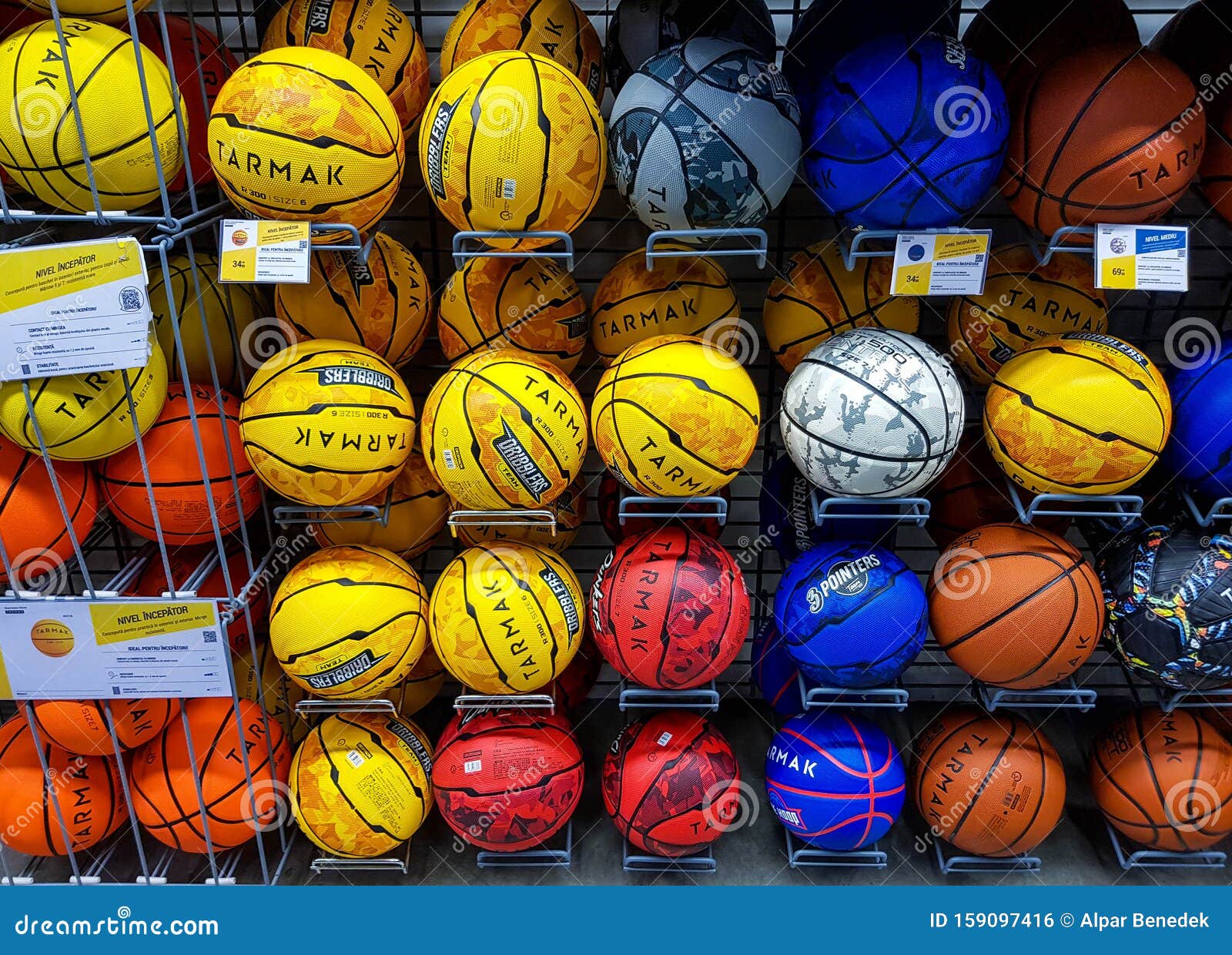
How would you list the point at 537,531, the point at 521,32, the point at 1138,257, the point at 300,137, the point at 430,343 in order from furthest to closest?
the point at 430,343, the point at 537,531, the point at 521,32, the point at 1138,257, the point at 300,137

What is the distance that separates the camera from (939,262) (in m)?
1.85

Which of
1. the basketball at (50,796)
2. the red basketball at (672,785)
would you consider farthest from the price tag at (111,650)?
the red basketball at (672,785)

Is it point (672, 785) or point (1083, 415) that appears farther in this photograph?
point (672, 785)

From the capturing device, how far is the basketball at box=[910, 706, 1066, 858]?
2.19m

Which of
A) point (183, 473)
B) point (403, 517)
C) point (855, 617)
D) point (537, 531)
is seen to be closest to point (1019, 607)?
point (855, 617)

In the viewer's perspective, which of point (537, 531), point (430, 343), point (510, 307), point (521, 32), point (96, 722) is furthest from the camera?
point (430, 343)

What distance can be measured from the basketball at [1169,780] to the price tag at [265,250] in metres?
2.47

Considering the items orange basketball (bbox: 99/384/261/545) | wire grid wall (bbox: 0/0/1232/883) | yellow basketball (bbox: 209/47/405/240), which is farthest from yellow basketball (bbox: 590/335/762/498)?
orange basketball (bbox: 99/384/261/545)

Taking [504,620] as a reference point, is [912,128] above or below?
above

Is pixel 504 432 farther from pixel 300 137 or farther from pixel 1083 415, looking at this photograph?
pixel 1083 415

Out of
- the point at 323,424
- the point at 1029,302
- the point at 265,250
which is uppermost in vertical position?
the point at 265,250

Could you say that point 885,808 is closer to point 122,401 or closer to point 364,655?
point 364,655

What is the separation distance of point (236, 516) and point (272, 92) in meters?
1.04

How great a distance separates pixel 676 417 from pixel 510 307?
545 millimetres
